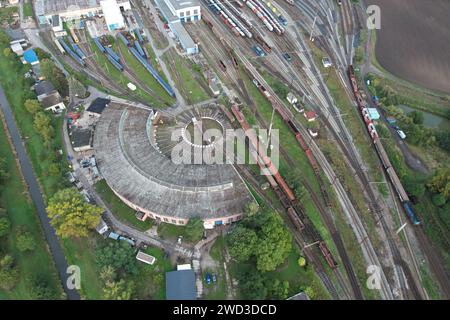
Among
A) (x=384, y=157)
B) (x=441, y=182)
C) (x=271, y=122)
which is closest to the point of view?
(x=441, y=182)

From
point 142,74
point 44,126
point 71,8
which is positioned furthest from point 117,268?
point 71,8

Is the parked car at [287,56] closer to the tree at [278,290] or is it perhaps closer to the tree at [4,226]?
the tree at [278,290]

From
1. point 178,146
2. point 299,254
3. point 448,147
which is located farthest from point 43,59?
point 448,147

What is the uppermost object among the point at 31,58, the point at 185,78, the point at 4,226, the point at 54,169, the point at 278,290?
the point at 31,58

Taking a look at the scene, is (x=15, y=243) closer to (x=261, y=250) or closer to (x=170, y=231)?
(x=170, y=231)

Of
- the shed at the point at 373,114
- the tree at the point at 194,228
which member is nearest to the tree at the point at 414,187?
the shed at the point at 373,114
